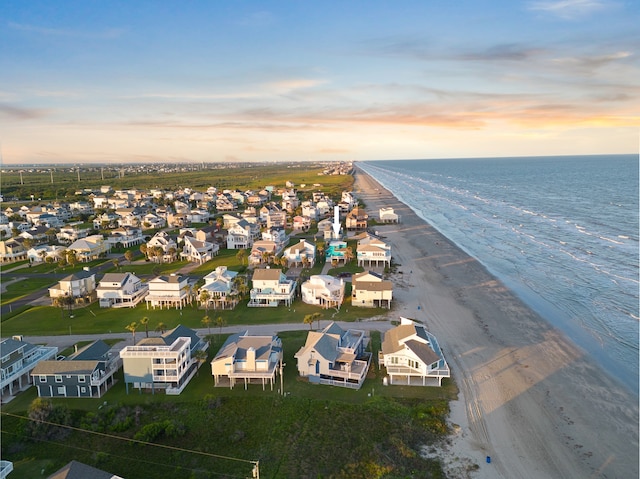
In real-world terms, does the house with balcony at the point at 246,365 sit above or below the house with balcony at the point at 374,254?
below

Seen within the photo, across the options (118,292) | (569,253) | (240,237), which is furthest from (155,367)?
(569,253)

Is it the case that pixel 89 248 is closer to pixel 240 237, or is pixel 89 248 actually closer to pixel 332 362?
pixel 240 237

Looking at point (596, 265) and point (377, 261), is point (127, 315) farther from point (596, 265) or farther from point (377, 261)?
point (596, 265)

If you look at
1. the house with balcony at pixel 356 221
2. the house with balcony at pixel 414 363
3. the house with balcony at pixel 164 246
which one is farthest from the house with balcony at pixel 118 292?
the house with balcony at pixel 356 221

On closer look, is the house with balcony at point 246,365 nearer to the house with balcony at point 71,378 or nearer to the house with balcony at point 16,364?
the house with balcony at point 71,378

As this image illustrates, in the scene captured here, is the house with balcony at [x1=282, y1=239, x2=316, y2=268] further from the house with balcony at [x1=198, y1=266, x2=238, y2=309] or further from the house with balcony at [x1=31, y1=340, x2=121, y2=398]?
the house with balcony at [x1=31, y1=340, x2=121, y2=398]

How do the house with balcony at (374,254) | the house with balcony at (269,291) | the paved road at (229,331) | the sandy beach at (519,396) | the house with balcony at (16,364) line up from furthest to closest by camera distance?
the house with balcony at (374,254) → the house with balcony at (269,291) → the paved road at (229,331) → the house with balcony at (16,364) → the sandy beach at (519,396)

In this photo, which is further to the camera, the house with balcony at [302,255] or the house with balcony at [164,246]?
the house with balcony at [164,246]

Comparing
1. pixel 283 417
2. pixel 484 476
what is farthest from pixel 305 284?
pixel 484 476
